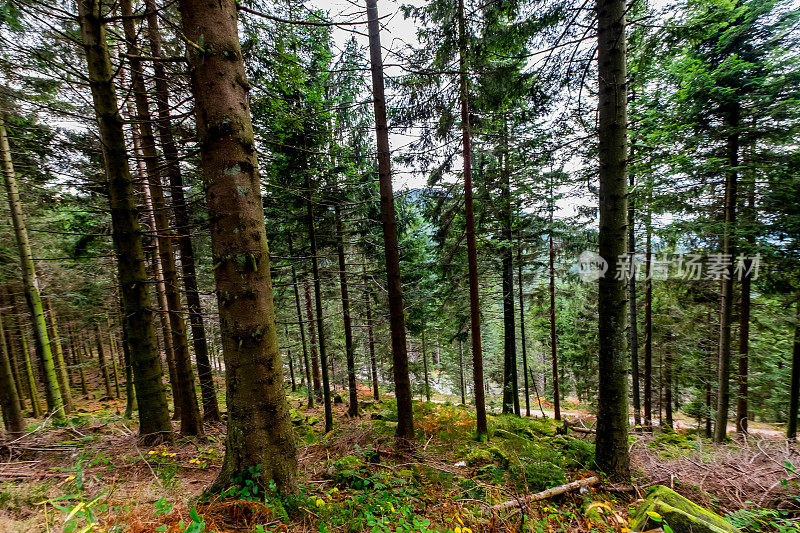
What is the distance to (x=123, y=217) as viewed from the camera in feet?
14.1

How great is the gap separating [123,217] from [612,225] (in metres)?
7.80

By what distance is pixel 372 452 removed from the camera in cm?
546

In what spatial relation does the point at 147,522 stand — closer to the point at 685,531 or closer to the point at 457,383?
the point at 685,531

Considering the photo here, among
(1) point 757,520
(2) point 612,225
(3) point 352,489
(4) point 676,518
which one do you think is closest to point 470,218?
(2) point 612,225

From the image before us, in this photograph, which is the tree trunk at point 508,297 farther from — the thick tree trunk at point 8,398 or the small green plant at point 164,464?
the thick tree trunk at point 8,398

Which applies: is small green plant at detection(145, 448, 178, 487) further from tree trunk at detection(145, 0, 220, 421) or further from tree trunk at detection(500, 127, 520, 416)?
tree trunk at detection(500, 127, 520, 416)

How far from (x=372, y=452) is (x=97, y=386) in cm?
2879

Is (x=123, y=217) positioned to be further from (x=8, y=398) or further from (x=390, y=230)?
(x=8, y=398)

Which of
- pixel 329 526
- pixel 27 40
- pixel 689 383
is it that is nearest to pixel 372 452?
pixel 329 526

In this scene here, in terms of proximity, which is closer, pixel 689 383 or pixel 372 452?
pixel 372 452

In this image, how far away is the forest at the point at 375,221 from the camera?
2.60 m

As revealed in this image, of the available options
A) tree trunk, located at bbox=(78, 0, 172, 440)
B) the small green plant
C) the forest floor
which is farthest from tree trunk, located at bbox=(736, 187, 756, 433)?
tree trunk, located at bbox=(78, 0, 172, 440)

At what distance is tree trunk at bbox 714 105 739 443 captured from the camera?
8.19 metres

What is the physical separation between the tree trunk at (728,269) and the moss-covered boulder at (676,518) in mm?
8430
